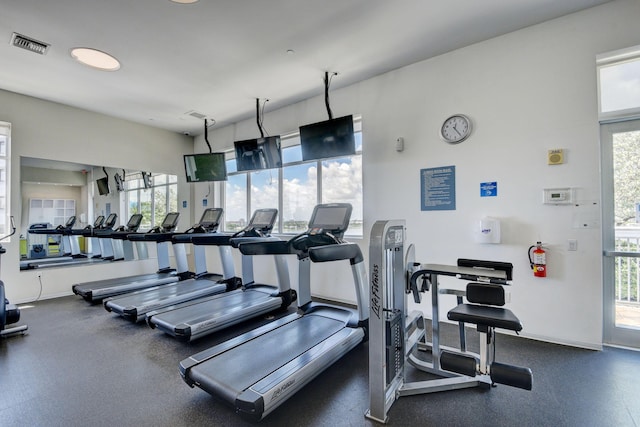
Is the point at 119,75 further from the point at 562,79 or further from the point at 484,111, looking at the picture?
the point at 562,79

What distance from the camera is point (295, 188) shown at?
5395mm

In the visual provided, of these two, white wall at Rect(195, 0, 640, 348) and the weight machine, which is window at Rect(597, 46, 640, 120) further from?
the weight machine

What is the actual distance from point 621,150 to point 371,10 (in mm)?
2873

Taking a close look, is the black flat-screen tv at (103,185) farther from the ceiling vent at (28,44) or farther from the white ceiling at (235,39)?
the ceiling vent at (28,44)

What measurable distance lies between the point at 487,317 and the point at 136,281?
5.58 m

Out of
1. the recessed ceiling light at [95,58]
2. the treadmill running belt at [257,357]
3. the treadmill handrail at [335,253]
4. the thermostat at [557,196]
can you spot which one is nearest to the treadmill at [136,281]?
the recessed ceiling light at [95,58]

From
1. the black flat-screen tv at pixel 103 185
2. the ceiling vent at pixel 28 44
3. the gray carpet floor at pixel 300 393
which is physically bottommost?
the gray carpet floor at pixel 300 393

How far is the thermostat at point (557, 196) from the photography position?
2.99 m

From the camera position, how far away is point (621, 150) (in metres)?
2.94

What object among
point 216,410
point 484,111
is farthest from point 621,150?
point 216,410

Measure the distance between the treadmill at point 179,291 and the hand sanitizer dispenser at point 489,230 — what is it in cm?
388

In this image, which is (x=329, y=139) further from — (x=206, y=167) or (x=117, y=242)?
(x=117, y=242)

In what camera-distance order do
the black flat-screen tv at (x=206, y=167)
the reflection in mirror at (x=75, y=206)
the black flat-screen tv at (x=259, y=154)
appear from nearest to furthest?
the reflection in mirror at (x=75, y=206), the black flat-screen tv at (x=259, y=154), the black flat-screen tv at (x=206, y=167)

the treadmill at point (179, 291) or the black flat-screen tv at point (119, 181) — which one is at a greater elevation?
the black flat-screen tv at point (119, 181)
